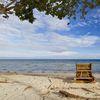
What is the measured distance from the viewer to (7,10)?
11.8m

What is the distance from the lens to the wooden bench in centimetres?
2015

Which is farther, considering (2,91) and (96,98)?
(2,91)

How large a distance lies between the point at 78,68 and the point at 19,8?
32.8ft

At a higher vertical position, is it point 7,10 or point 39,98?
point 7,10

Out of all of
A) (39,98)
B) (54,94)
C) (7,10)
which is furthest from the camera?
(54,94)

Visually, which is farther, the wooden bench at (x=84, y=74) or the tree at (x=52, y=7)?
the wooden bench at (x=84, y=74)

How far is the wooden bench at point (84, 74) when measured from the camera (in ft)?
66.1

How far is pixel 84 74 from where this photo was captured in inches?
818

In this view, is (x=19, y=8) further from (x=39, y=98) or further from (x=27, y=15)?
(x=39, y=98)

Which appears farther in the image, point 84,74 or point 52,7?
point 84,74

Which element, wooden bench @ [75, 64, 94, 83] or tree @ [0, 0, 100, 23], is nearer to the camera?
tree @ [0, 0, 100, 23]

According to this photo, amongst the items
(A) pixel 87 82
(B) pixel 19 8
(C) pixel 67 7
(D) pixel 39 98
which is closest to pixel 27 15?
(B) pixel 19 8

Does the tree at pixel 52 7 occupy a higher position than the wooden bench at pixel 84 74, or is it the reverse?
the tree at pixel 52 7

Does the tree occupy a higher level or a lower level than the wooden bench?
higher
